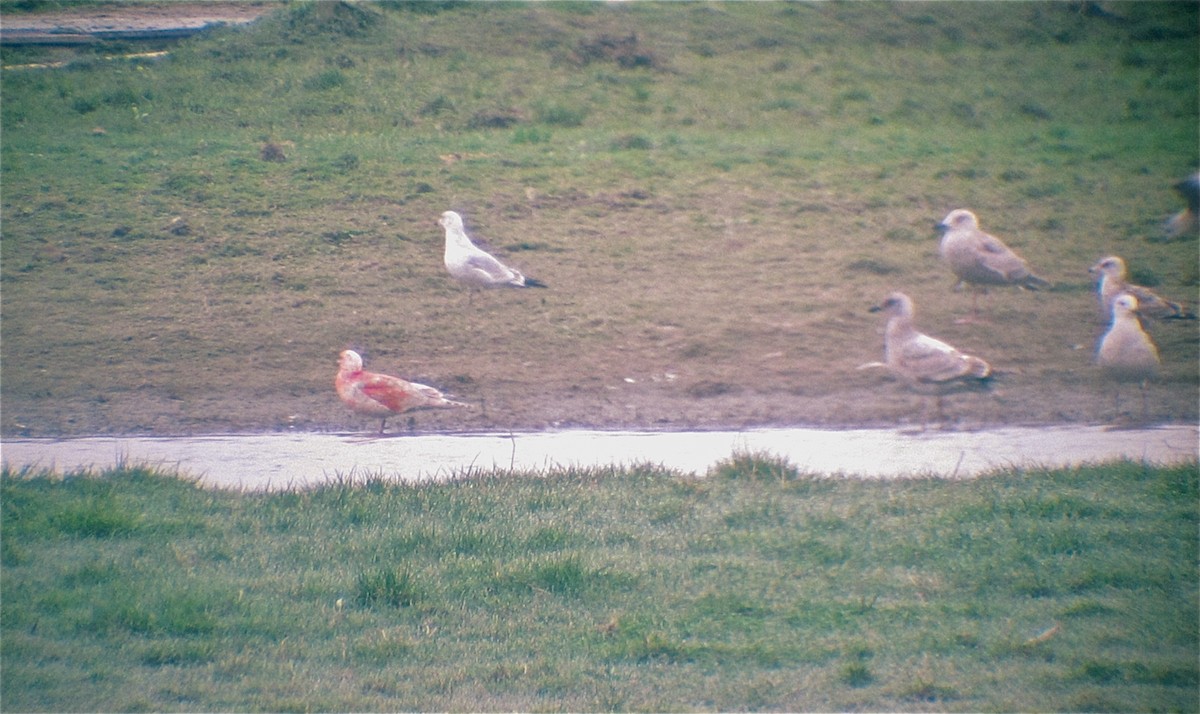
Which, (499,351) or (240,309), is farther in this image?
(240,309)

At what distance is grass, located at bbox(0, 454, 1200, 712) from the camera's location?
165 inches

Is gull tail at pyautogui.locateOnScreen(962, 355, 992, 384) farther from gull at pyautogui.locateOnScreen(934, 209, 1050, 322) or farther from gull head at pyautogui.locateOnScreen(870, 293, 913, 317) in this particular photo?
gull at pyautogui.locateOnScreen(934, 209, 1050, 322)

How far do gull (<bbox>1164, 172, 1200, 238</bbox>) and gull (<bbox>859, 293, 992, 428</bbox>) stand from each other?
230 inches

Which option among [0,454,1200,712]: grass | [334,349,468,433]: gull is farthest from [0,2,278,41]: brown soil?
[0,454,1200,712]: grass

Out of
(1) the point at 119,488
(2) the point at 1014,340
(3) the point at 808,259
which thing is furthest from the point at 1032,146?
(1) the point at 119,488

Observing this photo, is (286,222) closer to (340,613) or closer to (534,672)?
(340,613)

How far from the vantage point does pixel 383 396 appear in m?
7.71

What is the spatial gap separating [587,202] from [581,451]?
6414 mm

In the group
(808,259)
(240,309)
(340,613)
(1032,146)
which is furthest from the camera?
(1032,146)

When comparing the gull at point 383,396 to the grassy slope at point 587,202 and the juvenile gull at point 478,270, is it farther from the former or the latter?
the juvenile gull at point 478,270

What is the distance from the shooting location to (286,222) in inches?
489

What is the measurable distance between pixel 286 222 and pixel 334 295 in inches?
77.5

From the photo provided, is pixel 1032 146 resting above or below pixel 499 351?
above

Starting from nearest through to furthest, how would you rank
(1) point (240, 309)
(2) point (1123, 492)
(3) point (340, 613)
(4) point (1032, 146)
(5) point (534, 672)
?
1. (5) point (534, 672)
2. (3) point (340, 613)
3. (2) point (1123, 492)
4. (1) point (240, 309)
5. (4) point (1032, 146)
